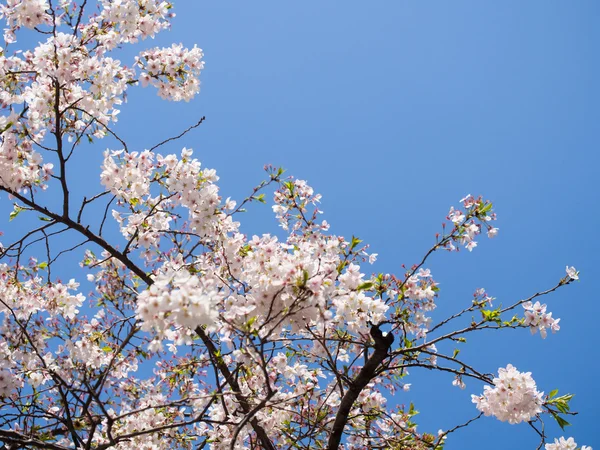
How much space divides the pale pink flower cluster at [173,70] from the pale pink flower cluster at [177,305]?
3152 millimetres

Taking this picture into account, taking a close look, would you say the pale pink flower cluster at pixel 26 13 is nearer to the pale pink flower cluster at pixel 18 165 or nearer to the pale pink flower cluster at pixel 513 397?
the pale pink flower cluster at pixel 18 165

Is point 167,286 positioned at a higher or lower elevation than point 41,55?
lower

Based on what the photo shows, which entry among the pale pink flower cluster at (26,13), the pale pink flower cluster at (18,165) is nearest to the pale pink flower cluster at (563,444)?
the pale pink flower cluster at (18,165)

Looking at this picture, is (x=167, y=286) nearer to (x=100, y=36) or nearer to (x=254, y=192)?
(x=254, y=192)

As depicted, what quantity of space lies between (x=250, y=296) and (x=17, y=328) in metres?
3.51

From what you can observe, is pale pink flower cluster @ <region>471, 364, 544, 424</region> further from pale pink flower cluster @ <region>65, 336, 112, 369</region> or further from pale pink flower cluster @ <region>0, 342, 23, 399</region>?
pale pink flower cluster @ <region>0, 342, 23, 399</region>

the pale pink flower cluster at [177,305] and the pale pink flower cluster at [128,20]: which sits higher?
the pale pink flower cluster at [128,20]

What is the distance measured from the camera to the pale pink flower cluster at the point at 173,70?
495 cm

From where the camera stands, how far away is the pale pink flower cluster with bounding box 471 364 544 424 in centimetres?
402

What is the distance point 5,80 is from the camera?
4477mm

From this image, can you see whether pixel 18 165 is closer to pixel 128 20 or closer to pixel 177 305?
pixel 128 20

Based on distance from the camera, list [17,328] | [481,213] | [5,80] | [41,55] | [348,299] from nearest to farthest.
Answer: [348,299] → [41,55] → [5,80] → [481,213] → [17,328]

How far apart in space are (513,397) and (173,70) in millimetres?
4495

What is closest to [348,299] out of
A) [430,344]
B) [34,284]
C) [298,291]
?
[298,291]
